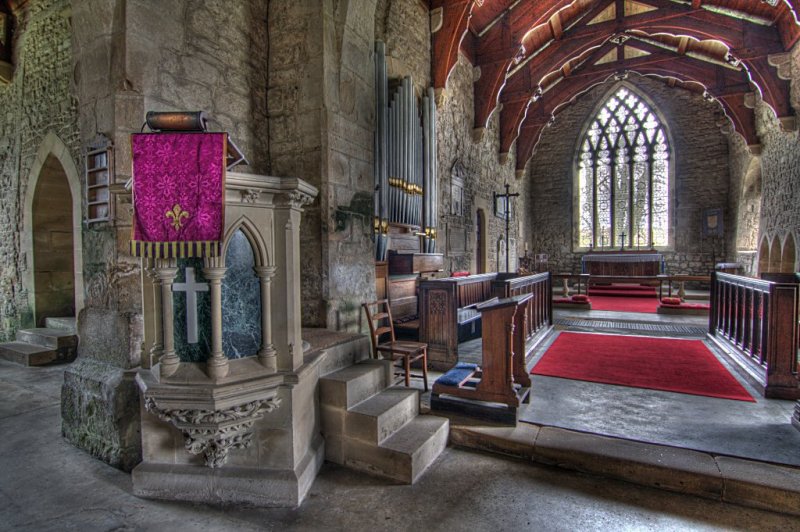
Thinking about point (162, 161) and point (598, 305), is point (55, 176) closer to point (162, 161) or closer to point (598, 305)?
point (162, 161)

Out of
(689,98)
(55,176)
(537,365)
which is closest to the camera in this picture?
(537,365)

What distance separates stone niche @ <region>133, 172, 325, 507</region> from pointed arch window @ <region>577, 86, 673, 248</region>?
11.3 metres

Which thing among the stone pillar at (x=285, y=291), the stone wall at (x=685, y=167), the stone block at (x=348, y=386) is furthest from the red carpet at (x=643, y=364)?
the stone wall at (x=685, y=167)

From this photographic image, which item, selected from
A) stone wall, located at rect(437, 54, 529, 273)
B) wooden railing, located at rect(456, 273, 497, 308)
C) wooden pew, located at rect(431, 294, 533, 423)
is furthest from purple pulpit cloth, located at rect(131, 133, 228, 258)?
stone wall, located at rect(437, 54, 529, 273)

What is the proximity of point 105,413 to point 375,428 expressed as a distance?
5.18 ft

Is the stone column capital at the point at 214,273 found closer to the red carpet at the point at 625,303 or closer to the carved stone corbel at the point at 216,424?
the carved stone corbel at the point at 216,424

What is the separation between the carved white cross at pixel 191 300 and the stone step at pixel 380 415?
956 mm

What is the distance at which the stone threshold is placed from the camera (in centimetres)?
186

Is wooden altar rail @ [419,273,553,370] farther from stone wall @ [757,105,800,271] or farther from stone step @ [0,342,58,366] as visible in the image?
stone wall @ [757,105,800,271]

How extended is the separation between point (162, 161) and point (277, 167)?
1.63m

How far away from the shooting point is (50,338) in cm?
438

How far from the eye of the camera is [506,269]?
9.47 m

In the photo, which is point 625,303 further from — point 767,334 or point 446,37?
point 446,37

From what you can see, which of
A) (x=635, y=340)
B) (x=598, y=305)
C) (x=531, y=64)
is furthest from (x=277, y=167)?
(x=531, y=64)
